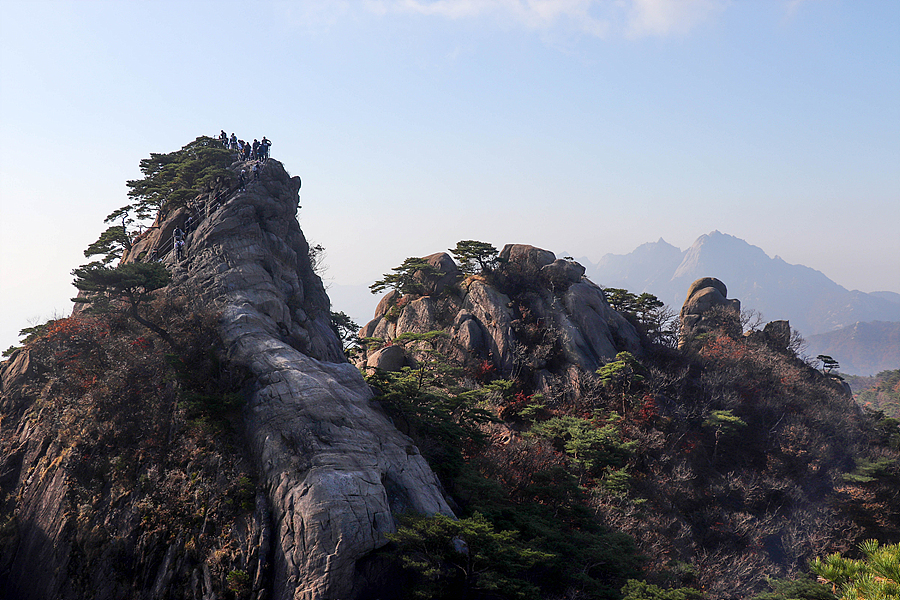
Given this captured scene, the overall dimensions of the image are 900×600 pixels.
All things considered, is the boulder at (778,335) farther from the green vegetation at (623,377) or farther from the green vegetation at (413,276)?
the green vegetation at (413,276)

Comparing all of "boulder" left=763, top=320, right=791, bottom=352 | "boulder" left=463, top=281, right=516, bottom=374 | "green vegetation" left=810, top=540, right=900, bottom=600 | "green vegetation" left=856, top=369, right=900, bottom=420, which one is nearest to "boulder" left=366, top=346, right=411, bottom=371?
"boulder" left=463, top=281, right=516, bottom=374

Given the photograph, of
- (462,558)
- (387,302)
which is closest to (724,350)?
(387,302)

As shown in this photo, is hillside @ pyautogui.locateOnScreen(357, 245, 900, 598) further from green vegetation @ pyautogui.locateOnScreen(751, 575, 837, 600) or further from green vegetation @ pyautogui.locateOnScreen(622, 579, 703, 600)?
green vegetation @ pyautogui.locateOnScreen(751, 575, 837, 600)

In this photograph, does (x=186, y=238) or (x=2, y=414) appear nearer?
(x=2, y=414)

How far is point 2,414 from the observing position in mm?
23594

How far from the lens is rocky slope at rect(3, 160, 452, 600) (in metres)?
13.8

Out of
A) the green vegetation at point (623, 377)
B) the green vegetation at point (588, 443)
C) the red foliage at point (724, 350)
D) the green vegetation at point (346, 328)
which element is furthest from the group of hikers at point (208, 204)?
the red foliage at point (724, 350)

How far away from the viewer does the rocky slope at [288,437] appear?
13773 mm

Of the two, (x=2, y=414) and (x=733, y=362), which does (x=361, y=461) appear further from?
(x=733, y=362)

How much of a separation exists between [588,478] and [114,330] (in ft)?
88.8

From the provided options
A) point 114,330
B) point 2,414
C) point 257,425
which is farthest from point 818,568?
point 2,414

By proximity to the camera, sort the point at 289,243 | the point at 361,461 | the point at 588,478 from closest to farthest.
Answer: the point at 361,461, the point at 588,478, the point at 289,243

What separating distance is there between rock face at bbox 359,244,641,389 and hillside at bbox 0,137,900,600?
211mm

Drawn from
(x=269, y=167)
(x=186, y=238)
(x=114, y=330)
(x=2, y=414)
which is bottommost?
(x=2, y=414)
